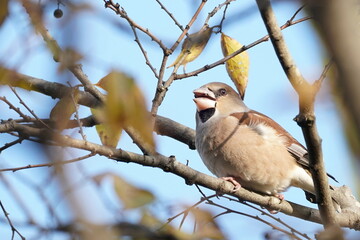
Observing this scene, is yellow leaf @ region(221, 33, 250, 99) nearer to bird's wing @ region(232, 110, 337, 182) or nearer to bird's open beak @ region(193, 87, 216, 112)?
bird's wing @ region(232, 110, 337, 182)

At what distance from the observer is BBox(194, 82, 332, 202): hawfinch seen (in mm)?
5488

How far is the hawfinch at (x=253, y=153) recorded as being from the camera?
18.0 ft

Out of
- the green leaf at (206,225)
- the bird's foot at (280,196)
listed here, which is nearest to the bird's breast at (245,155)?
the bird's foot at (280,196)

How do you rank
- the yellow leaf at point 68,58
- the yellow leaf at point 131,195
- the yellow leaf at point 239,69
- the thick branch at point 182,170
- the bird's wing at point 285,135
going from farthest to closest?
the bird's wing at point 285,135 < the yellow leaf at point 239,69 < the thick branch at point 182,170 < the yellow leaf at point 131,195 < the yellow leaf at point 68,58

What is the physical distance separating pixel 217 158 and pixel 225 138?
280 mm

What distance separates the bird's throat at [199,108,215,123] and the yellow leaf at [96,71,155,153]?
13.6ft

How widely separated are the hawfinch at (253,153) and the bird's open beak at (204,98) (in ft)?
0.68

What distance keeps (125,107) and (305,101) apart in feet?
4.15

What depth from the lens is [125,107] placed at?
194 cm

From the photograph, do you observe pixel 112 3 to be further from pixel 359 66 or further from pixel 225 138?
pixel 359 66

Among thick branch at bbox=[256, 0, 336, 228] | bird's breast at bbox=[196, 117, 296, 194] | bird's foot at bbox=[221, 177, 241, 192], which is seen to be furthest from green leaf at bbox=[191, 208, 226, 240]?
bird's breast at bbox=[196, 117, 296, 194]

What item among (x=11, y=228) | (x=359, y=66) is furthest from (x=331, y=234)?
(x=11, y=228)

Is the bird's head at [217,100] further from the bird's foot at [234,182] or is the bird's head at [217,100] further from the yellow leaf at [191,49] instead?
the yellow leaf at [191,49]

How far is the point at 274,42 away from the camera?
2.64m
